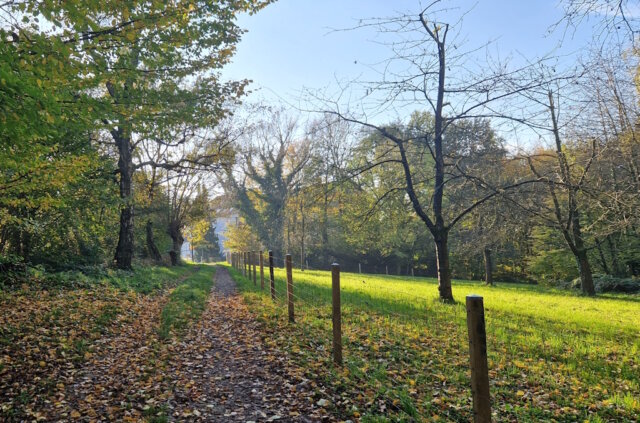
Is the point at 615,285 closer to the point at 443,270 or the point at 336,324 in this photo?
the point at 443,270

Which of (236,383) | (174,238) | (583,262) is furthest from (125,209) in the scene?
(583,262)

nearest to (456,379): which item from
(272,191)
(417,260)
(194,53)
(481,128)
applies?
(481,128)

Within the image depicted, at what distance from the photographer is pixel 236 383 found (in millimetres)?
5180

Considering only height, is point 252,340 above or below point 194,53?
below

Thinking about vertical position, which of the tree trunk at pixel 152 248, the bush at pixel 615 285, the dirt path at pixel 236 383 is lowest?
the bush at pixel 615 285

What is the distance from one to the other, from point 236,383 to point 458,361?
3306 mm

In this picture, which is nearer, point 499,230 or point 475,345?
point 475,345

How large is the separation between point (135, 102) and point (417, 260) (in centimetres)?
3402

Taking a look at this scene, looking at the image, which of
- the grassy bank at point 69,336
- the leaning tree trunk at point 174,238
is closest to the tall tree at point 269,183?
the leaning tree trunk at point 174,238

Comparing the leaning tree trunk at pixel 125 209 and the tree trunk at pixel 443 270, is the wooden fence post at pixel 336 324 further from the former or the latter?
the leaning tree trunk at pixel 125 209

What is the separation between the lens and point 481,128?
1023cm

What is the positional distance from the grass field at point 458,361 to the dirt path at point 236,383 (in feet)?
1.24

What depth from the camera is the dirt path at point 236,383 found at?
424 centimetres

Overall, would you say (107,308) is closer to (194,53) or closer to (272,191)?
(194,53)
